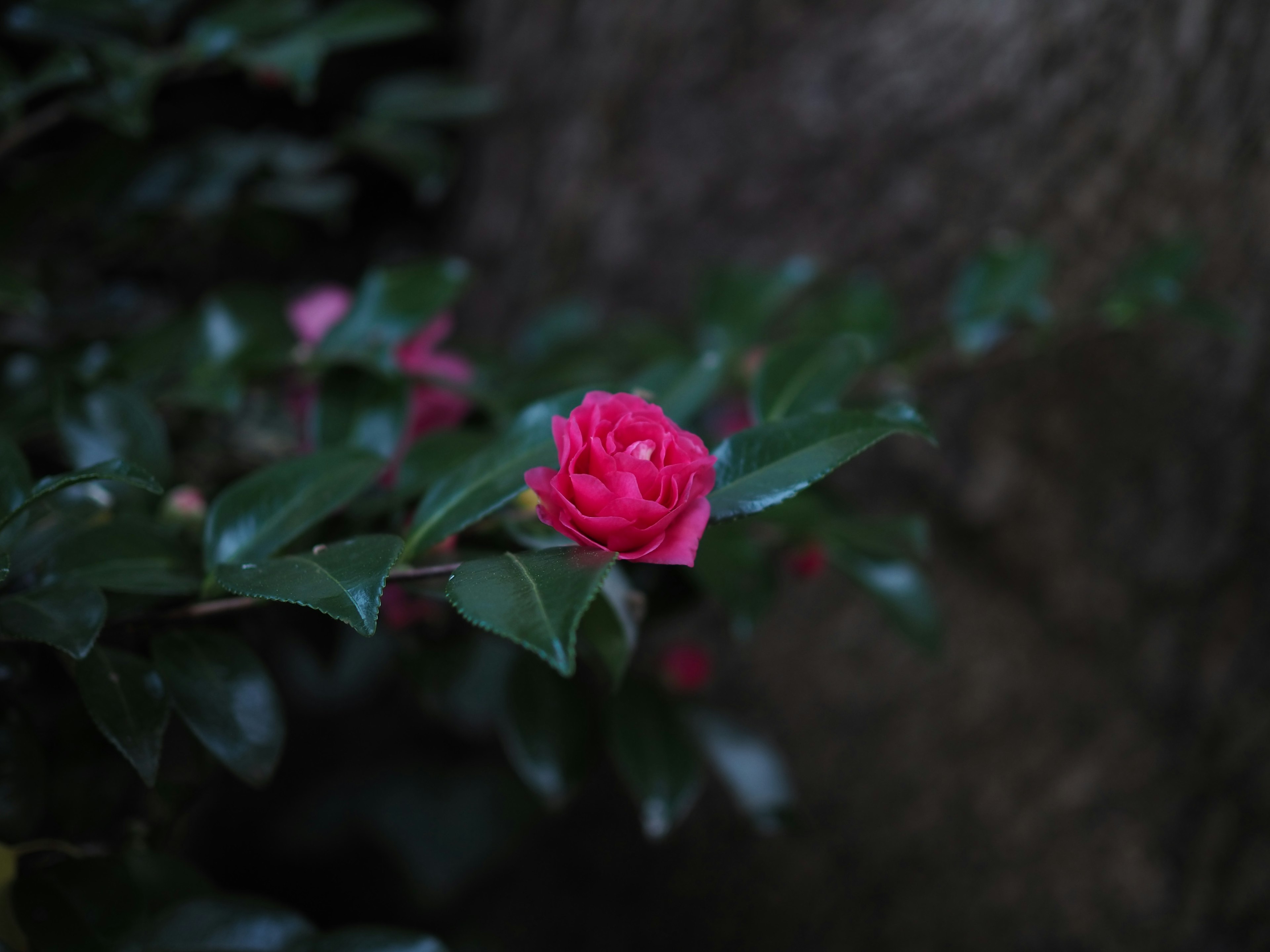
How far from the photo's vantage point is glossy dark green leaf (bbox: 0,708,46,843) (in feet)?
1.51

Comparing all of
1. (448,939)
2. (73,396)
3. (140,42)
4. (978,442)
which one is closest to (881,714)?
(978,442)

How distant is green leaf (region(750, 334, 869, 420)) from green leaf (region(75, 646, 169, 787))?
39 cm

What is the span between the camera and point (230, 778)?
3.71 ft

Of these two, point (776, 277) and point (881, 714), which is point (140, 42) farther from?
point (881, 714)

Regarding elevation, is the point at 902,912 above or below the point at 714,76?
below

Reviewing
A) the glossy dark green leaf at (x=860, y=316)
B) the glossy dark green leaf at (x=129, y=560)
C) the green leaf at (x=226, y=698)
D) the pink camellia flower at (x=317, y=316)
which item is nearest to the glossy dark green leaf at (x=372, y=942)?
the green leaf at (x=226, y=698)

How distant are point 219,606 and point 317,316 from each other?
37 cm

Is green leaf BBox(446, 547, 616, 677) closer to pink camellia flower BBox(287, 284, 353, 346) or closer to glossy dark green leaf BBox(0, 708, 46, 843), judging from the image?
glossy dark green leaf BBox(0, 708, 46, 843)

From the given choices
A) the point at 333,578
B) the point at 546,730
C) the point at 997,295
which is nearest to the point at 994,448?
the point at 997,295

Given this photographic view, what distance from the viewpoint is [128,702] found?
0.45 metres

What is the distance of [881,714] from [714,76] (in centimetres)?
85

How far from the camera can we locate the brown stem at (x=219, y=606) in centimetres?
44

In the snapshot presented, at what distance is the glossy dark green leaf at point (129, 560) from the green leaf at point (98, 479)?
70mm

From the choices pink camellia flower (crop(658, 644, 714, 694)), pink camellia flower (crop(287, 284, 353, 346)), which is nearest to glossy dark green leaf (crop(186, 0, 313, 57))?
pink camellia flower (crop(287, 284, 353, 346))
